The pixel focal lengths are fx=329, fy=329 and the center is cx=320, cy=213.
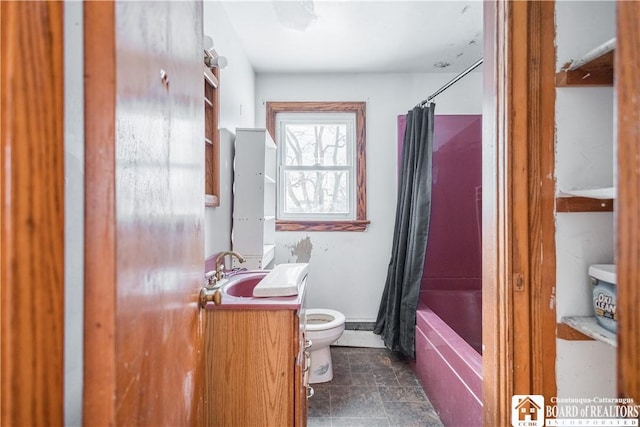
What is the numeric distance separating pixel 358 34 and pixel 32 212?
7.57 feet

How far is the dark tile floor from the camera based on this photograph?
1834 millimetres

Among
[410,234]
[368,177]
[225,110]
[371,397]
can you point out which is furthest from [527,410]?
[368,177]

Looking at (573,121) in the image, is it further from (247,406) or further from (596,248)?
(247,406)

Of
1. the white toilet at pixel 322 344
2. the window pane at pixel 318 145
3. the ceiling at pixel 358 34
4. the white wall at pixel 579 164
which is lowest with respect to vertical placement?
the white toilet at pixel 322 344

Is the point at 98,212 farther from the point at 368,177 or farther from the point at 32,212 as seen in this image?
the point at 368,177

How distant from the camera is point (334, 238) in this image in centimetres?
296

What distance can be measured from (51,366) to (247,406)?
860mm

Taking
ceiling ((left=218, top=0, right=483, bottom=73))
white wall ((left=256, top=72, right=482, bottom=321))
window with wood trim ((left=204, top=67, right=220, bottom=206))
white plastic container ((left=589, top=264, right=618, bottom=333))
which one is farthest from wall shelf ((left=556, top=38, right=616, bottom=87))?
white wall ((left=256, top=72, right=482, bottom=321))

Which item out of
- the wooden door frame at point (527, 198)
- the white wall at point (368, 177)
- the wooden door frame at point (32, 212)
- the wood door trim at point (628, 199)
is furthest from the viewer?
the white wall at point (368, 177)

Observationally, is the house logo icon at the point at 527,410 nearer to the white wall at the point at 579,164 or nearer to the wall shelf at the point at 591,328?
the white wall at the point at 579,164

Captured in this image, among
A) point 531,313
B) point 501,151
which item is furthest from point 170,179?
point 531,313

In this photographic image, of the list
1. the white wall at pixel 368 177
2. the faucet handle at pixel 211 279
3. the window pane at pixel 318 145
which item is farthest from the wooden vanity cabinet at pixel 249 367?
the window pane at pixel 318 145

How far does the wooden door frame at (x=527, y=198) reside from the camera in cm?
88

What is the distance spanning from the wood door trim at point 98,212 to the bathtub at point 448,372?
4.88 ft
